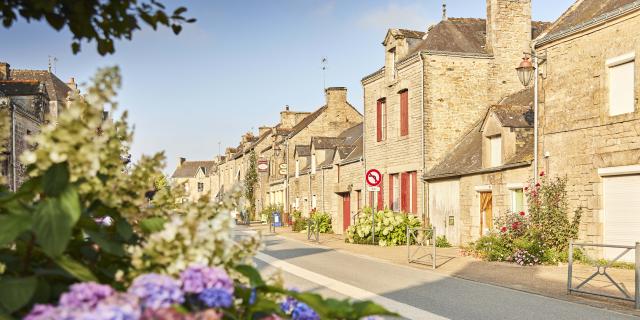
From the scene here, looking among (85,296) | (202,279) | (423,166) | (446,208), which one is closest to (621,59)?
(446,208)

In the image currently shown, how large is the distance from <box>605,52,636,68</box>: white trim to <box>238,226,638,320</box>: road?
6.44 metres

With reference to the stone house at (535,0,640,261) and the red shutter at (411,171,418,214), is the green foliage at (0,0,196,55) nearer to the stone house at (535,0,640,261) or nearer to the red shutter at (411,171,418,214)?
the stone house at (535,0,640,261)

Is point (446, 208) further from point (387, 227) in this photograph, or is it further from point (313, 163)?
point (313, 163)

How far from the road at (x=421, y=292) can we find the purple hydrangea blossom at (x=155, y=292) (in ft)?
16.4

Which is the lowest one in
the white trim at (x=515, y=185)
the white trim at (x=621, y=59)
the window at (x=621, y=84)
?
the white trim at (x=515, y=185)

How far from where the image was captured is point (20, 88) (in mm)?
29672

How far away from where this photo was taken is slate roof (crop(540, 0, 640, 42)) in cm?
1616

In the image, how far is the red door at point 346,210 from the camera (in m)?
32.8

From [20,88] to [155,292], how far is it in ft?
99.4

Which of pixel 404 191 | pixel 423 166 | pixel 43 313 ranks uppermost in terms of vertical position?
pixel 423 166

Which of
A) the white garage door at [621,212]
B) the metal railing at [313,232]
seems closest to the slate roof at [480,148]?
the white garage door at [621,212]

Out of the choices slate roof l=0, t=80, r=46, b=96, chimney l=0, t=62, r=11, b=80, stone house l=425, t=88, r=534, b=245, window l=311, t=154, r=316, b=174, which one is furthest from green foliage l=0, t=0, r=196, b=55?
window l=311, t=154, r=316, b=174

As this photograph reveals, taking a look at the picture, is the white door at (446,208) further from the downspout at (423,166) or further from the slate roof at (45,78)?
the slate roof at (45,78)

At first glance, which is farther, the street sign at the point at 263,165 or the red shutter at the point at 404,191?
the street sign at the point at 263,165
